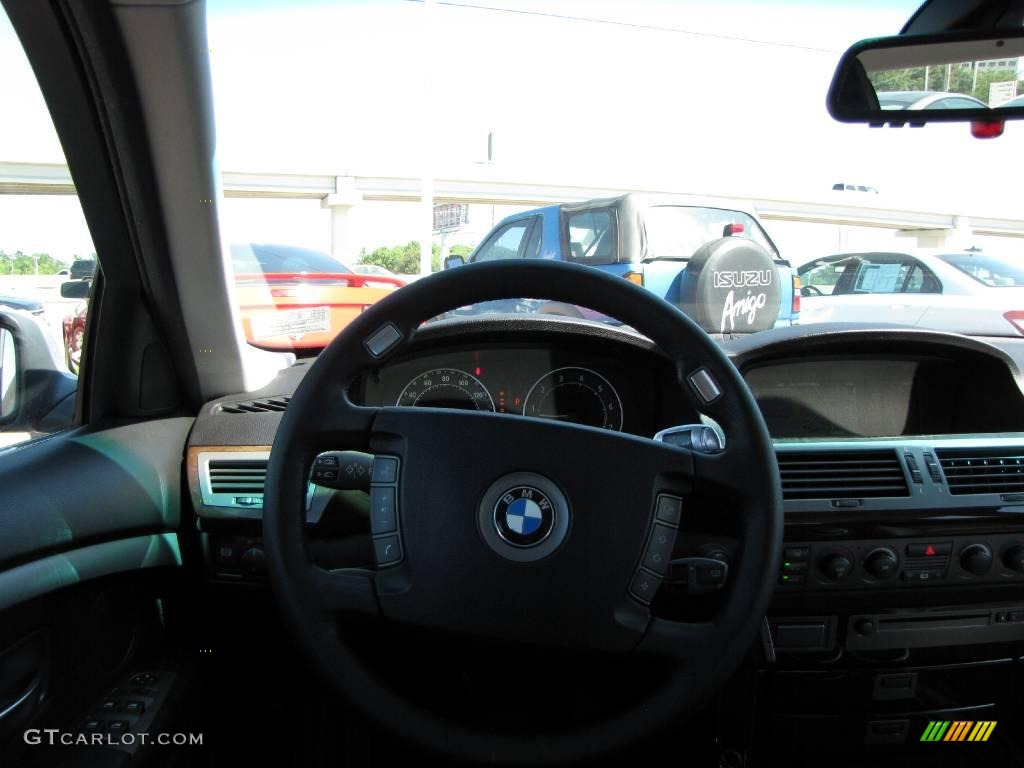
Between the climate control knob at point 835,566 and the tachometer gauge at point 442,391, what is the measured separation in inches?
39.2

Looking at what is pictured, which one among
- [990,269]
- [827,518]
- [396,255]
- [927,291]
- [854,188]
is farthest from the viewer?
[854,188]

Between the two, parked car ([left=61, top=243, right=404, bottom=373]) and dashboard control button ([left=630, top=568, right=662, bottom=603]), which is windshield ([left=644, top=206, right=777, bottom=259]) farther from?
dashboard control button ([left=630, top=568, right=662, bottom=603])

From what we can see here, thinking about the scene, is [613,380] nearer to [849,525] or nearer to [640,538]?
[849,525]

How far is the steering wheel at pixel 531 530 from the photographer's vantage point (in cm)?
Answer: 148

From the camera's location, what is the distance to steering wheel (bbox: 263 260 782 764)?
4.84ft

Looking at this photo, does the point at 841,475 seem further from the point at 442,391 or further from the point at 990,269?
the point at 990,269

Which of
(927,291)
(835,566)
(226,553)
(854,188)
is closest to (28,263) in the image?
(226,553)

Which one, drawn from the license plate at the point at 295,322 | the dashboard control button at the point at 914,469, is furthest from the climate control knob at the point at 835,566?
the license plate at the point at 295,322

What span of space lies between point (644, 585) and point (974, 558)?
4.29 feet

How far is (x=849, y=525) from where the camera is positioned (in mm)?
2244

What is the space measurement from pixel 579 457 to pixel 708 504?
1.83 ft

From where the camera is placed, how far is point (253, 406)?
2547mm

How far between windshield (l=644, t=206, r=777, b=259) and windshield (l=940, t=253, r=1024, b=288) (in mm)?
1760

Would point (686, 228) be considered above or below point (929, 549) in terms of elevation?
above
